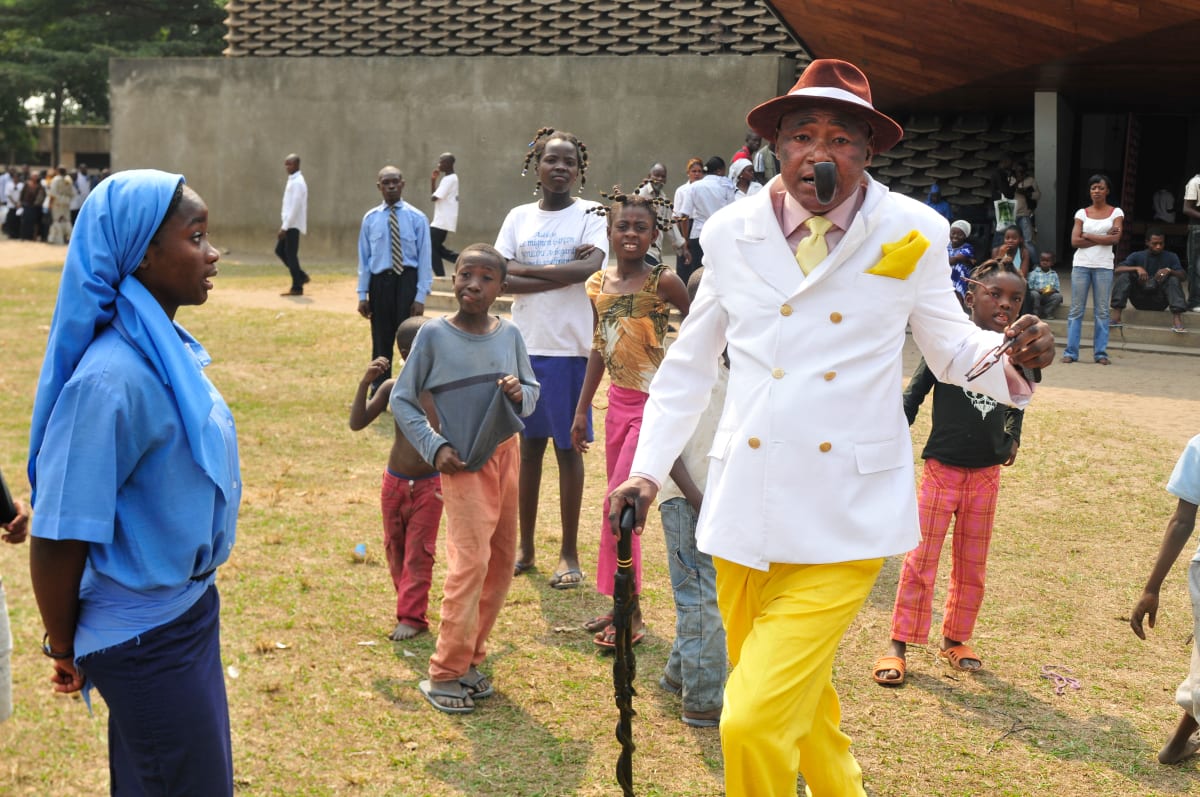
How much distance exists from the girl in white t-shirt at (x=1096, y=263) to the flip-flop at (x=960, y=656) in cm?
871

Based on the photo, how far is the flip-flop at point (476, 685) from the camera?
204 inches

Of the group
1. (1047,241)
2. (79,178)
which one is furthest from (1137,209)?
(79,178)

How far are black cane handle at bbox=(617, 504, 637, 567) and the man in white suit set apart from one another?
0.04m

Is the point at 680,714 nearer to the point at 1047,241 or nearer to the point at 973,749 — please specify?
the point at 973,749

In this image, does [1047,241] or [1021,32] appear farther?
[1047,241]

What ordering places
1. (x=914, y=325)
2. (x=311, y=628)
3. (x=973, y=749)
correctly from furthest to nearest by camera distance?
(x=311, y=628) < (x=973, y=749) < (x=914, y=325)

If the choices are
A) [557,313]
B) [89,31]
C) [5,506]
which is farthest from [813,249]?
[89,31]

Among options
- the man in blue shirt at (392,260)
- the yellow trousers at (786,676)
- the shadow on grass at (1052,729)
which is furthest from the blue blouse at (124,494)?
the man in blue shirt at (392,260)

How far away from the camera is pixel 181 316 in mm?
16984

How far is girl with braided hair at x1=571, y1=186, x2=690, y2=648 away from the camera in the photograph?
5715 millimetres

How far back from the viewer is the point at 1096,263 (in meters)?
13.2

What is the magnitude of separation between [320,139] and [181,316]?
896cm

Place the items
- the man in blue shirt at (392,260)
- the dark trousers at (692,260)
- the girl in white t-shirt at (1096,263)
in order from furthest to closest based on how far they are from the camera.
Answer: the dark trousers at (692,260) → the girl in white t-shirt at (1096,263) → the man in blue shirt at (392,260)

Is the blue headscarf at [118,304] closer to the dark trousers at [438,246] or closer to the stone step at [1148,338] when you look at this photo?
the stone step at [1148,338]
